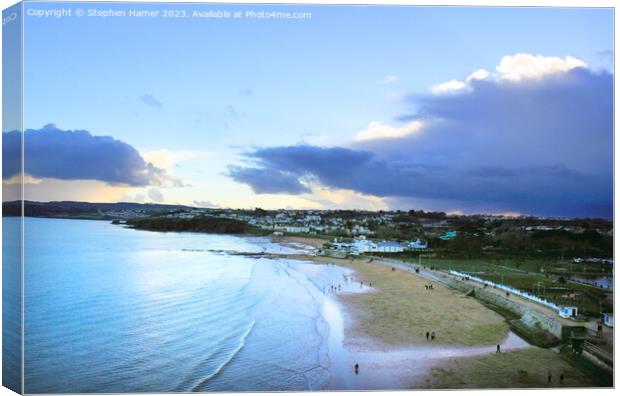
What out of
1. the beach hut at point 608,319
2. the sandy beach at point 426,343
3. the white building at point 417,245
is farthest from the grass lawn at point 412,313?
the beach hut at point 608,319

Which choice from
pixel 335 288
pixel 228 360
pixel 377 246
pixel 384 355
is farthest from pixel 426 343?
pixel 335 288

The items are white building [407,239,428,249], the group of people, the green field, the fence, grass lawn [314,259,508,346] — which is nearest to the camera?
the green field

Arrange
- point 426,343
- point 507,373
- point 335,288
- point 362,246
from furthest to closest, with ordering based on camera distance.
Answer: point 335,288
point 362,246
point 426,343
point 507,373

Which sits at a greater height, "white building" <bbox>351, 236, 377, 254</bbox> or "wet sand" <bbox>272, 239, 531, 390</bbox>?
"white building" <bbox>351, 236, 377, 254</bbox>

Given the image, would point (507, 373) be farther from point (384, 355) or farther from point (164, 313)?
point (164, 313)

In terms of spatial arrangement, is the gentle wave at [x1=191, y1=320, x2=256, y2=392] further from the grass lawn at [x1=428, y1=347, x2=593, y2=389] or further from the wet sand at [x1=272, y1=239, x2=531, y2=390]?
the grass lawn at [x1=428, y1=347, x2=593, y2=389]

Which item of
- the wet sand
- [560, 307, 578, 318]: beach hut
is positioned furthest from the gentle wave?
[560, 307, 578, 318]: beach hut

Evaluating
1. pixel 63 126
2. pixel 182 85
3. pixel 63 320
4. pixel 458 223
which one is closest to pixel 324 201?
pixel 458 223

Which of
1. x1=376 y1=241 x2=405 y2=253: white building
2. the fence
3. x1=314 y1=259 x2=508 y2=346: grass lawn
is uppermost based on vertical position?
x1=376 y1=241 x2=405 y2=253: white building
